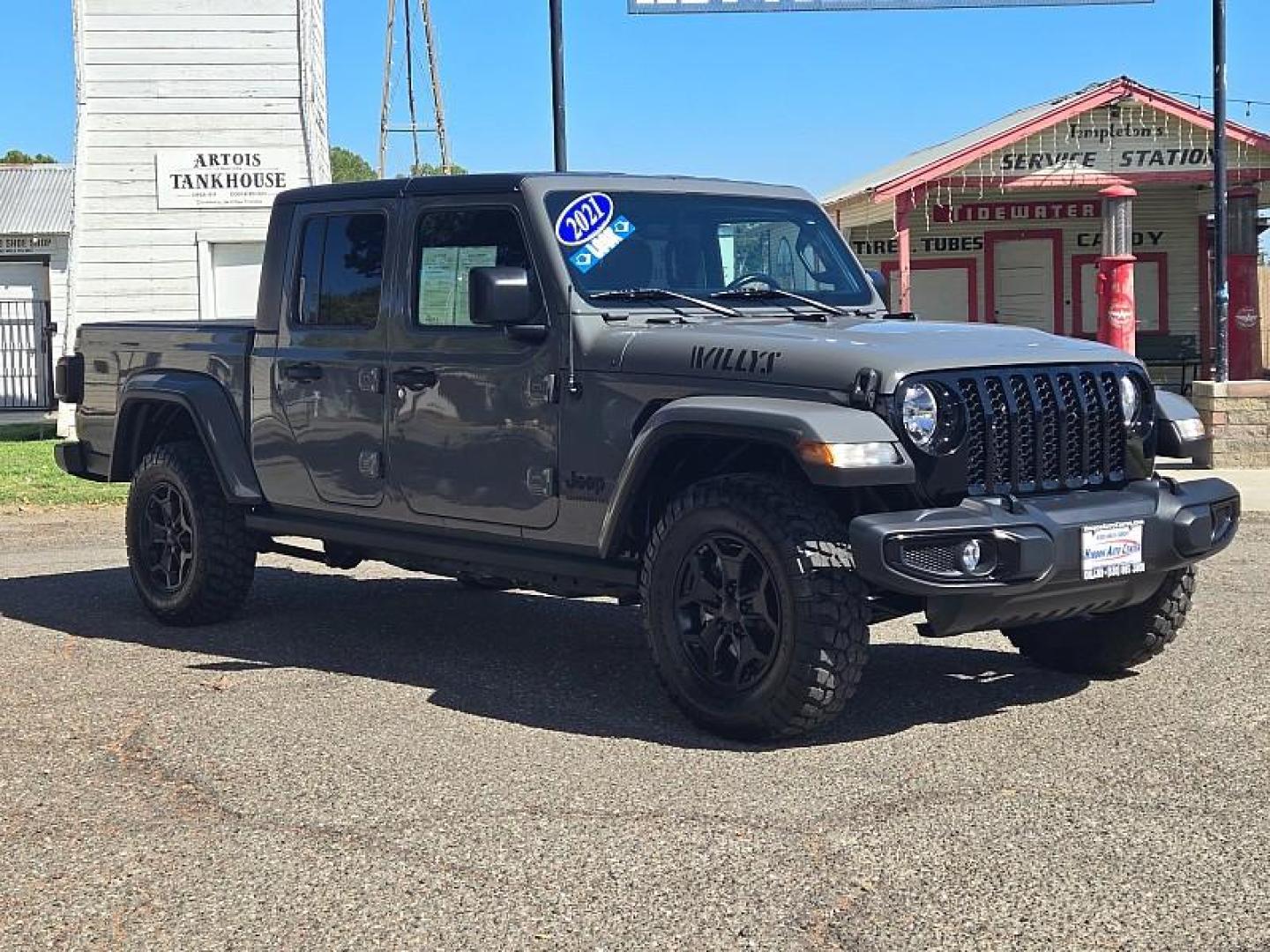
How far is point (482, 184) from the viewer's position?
6.92 m

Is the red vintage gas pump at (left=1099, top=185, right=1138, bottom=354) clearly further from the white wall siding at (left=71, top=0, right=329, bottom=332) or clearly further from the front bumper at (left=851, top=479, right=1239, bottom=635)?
the front bumper at (left=851, top=479, right=1239, bottom=635)

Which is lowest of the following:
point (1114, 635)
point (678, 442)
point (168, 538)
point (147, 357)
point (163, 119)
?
point (1114, 635)

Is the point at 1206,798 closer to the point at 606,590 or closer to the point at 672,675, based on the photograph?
the point at 672,675

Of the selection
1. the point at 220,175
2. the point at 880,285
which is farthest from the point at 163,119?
the point at 880,285

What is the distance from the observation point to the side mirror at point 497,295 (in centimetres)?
632

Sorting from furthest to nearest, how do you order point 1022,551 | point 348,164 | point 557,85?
point 348,164 → point 557,85 → point 1022,551

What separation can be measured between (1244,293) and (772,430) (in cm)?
2113

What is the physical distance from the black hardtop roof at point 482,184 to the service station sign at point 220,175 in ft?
42.6

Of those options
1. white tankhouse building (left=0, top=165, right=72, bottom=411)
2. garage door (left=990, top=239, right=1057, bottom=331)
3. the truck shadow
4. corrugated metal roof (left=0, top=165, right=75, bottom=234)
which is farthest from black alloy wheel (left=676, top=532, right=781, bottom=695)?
corrugated metal roof (left=0, top=165, right=75, bottom=234)

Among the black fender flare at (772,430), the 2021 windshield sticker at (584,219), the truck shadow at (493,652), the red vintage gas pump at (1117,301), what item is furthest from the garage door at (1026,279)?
the black fender flare at (772,430)

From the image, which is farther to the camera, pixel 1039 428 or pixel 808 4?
pixel 808 4

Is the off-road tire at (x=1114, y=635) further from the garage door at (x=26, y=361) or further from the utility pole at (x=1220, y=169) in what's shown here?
the garage door at (x=26, y=361)

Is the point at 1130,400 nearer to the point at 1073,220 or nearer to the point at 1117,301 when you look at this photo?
the point at 1117,301

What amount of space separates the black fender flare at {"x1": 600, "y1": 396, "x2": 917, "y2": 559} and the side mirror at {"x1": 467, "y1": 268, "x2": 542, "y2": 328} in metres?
0.71
